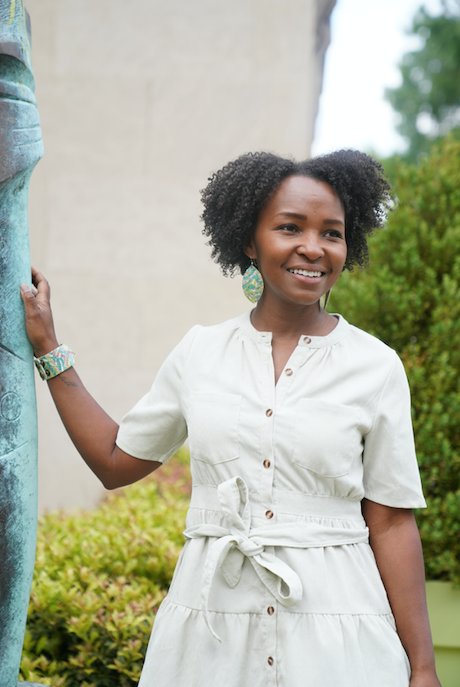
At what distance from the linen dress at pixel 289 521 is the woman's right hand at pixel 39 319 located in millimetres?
360

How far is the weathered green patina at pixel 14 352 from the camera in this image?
157cm

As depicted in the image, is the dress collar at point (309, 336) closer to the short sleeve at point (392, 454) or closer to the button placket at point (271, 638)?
the short sleeve at point (392, 454)

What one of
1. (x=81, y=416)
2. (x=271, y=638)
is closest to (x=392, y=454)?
(x=271, y=638)

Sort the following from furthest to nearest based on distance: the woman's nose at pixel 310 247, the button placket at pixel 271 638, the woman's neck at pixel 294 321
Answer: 1. the woman's neck at pixel 294 321
2. the woman's nose at pixel 310 247
3. the button placket at pixel 271 638

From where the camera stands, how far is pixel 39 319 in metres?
1.66

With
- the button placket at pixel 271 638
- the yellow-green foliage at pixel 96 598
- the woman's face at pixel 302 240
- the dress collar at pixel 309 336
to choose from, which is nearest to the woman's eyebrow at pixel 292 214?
the woman's face at pixel 302 240

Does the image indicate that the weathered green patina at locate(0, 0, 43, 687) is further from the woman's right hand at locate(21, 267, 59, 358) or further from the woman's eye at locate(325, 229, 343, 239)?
the woman's eye at locate(325, 229, 343, 239)

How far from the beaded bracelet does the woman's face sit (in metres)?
0.54

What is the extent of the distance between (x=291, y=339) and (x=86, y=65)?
12.7 feet

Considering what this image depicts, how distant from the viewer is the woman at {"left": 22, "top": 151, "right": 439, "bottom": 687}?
153 centimetres

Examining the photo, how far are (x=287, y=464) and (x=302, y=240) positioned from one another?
1.74 ft

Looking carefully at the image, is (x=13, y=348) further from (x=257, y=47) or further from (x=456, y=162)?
(x=257, y=47)

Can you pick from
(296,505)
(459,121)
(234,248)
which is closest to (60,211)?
(234,248)

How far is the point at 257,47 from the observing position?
474cm
